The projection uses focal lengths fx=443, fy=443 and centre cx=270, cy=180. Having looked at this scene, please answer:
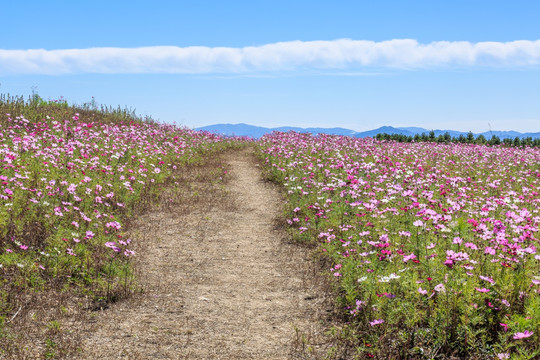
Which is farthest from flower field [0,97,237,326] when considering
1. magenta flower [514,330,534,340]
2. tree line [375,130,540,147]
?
tree line [375,130,540,147]

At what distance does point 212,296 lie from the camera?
6.31 metres

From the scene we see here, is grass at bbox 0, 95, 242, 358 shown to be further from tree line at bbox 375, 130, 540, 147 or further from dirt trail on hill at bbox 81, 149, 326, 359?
tree line at bbox 375, 130, 540, 147

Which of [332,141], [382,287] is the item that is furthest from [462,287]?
[332,141]

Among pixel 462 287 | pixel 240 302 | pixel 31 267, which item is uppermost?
pixel 462 287

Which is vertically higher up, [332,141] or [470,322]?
[332,141]

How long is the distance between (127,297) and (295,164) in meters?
8.77

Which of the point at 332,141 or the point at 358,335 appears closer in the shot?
the point at 358,335

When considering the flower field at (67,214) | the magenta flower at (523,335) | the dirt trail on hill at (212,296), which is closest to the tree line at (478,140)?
the flower field at (67,214)

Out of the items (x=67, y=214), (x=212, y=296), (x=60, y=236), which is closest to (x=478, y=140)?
(x=212, y=296)

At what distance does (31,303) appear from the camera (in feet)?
17.4

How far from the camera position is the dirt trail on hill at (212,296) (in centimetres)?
481

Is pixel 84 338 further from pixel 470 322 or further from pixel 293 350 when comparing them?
pixel 470 322

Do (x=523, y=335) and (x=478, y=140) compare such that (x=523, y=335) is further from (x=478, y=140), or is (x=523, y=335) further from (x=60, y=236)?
(x=478, y=140)

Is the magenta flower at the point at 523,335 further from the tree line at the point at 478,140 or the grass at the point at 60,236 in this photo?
the tree line at the point at 478,140
